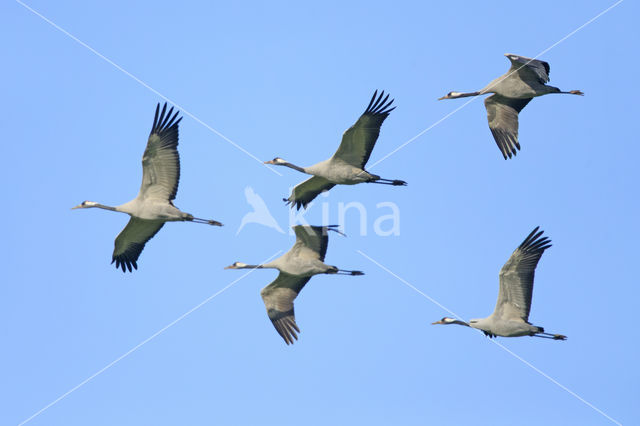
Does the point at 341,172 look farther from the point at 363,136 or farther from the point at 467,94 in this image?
the point at 467,94

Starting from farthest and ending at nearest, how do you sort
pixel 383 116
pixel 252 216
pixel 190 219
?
pixel 252 216 → pixel 190 219 → pixel 383 116

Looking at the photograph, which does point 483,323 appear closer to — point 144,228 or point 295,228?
point 295,228

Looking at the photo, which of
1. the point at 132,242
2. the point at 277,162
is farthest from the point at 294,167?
the point at 132,242

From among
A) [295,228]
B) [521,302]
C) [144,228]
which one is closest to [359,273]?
[295,228]

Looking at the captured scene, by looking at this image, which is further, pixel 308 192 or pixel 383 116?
pixel 308 192

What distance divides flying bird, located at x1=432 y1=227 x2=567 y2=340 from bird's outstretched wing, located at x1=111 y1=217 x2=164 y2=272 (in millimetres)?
6356

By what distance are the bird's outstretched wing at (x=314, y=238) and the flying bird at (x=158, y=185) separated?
A: 1.98 metres

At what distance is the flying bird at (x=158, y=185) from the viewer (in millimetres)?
17766

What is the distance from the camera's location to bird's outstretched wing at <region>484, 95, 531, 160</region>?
19.5 m

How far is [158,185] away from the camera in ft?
59.4

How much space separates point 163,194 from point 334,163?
3.20 meters

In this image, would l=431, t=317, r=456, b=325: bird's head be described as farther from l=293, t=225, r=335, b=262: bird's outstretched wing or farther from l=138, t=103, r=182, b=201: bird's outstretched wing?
l=138, t=103, r=182, b=201: bird's outstretched wing

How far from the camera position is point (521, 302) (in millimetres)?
17594

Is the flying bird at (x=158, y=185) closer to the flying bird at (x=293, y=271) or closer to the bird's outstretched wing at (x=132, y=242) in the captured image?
the bird's outstretched wing at (x=132, y=242)
